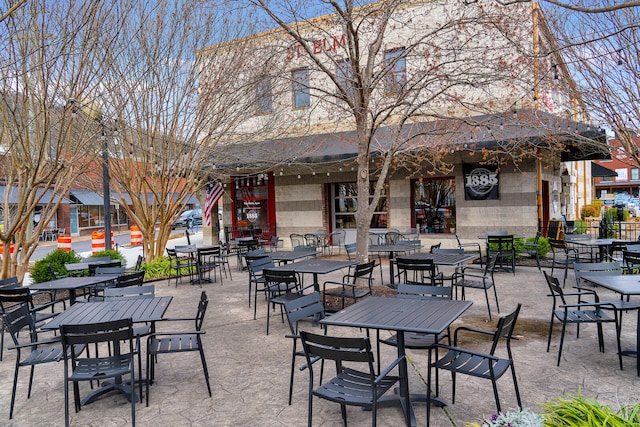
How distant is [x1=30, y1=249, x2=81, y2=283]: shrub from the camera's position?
983 centimetres

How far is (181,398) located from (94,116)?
8.24 m

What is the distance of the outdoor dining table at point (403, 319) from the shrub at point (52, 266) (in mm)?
7839

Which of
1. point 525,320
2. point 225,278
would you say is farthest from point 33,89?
point 525,320

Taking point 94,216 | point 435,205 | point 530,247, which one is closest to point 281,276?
point 530,247

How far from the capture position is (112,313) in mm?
4680

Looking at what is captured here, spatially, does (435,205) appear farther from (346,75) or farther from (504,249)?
(346,75)

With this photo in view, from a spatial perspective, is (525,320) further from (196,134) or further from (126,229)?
(126,229)

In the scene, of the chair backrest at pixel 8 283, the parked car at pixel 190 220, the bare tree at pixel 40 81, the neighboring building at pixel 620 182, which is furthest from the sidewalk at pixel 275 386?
the neighboring building at pixel 620 182

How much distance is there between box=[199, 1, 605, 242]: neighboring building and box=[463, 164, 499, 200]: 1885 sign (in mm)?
30

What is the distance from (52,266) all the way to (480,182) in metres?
11.7

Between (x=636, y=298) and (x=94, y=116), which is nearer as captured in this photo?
(x=636, y=298)

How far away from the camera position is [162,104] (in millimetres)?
11180

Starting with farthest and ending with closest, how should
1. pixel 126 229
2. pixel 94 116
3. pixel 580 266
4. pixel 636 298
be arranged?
pixel 126 229
pixel 94 116
pixel 636 298
pixel 580 266

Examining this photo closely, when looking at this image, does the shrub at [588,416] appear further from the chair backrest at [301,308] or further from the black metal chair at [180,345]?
the black metal chair at [180,345]
